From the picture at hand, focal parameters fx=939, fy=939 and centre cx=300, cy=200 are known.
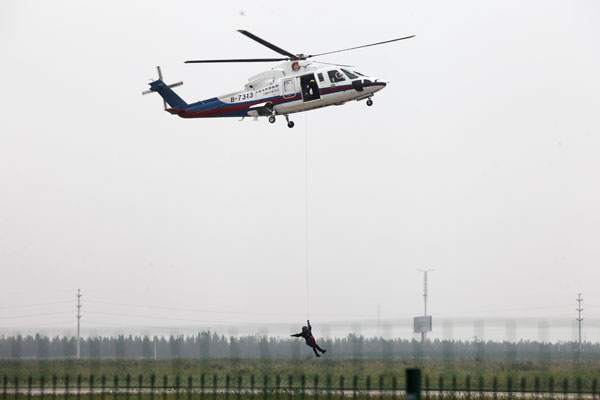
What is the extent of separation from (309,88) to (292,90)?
2.86ft

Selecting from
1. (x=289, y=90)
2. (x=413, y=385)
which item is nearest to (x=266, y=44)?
(x=289, y=90)

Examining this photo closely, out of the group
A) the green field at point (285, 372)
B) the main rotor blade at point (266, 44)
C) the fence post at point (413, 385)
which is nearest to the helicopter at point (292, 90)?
the main rotor blade at point (266, 44)

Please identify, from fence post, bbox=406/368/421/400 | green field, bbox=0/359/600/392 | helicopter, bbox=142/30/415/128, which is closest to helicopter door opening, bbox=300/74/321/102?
helicopter, bbox=142/30/415/128

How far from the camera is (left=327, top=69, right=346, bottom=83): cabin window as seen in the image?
45.0 meters

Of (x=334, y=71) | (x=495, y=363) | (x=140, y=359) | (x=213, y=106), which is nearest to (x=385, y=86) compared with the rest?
(x=334, y=71)

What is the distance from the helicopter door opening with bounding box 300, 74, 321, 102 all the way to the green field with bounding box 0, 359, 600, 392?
12.5 metres

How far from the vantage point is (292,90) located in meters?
45.6

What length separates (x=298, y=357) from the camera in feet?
141

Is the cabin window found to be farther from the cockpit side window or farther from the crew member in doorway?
the crew member in doorway

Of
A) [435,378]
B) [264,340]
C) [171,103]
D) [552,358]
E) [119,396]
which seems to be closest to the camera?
[119,396]

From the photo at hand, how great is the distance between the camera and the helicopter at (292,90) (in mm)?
45062

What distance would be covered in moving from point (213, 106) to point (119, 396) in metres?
20.7

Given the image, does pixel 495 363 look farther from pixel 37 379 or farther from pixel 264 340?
pixel 37 379

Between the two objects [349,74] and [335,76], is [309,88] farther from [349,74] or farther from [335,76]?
[349,74]
